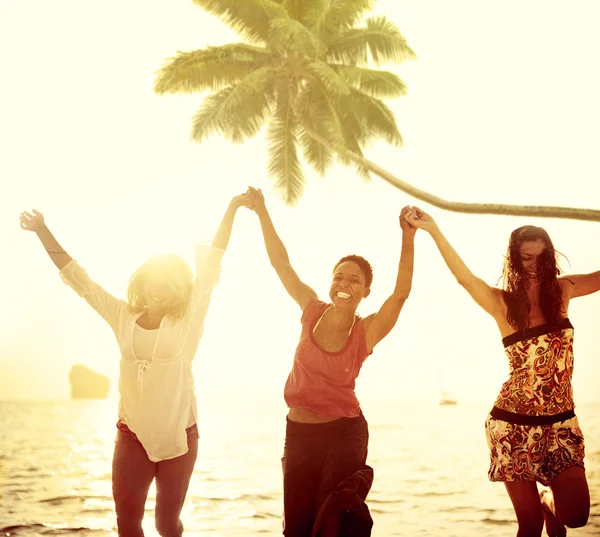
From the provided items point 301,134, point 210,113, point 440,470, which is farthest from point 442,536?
point 440,470

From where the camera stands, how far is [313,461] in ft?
17.3

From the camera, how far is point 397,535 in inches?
394

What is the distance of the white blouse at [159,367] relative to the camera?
4828 millimetres

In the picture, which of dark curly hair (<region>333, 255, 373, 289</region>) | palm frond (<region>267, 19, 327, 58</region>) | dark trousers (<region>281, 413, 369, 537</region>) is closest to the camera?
dark trousers (<region>281, 413, 369, 537</region>)

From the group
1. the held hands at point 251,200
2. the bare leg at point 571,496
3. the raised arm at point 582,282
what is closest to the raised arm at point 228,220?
the held hands at point 251,200

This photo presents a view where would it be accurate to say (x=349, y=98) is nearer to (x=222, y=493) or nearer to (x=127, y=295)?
(x=222, y=493)

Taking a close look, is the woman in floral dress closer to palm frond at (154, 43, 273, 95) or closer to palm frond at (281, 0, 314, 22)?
palm frond at (154, 43, 273, 95)

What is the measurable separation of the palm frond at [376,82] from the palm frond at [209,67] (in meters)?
2.29

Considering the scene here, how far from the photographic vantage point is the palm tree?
17.4 metres

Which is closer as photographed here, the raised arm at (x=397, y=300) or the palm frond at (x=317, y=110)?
the raised arm at (x=397, y=300)

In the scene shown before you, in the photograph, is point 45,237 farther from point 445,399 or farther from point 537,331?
point 445,399

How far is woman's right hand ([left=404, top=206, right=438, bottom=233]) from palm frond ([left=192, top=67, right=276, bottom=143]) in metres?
12.6

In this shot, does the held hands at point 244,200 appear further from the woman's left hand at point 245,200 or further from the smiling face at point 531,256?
the smiling face at point 531,256

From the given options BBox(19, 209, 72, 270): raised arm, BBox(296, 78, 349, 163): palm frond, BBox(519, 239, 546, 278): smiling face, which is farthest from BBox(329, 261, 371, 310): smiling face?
BBox(296, 78, 349, 163): palm frond
